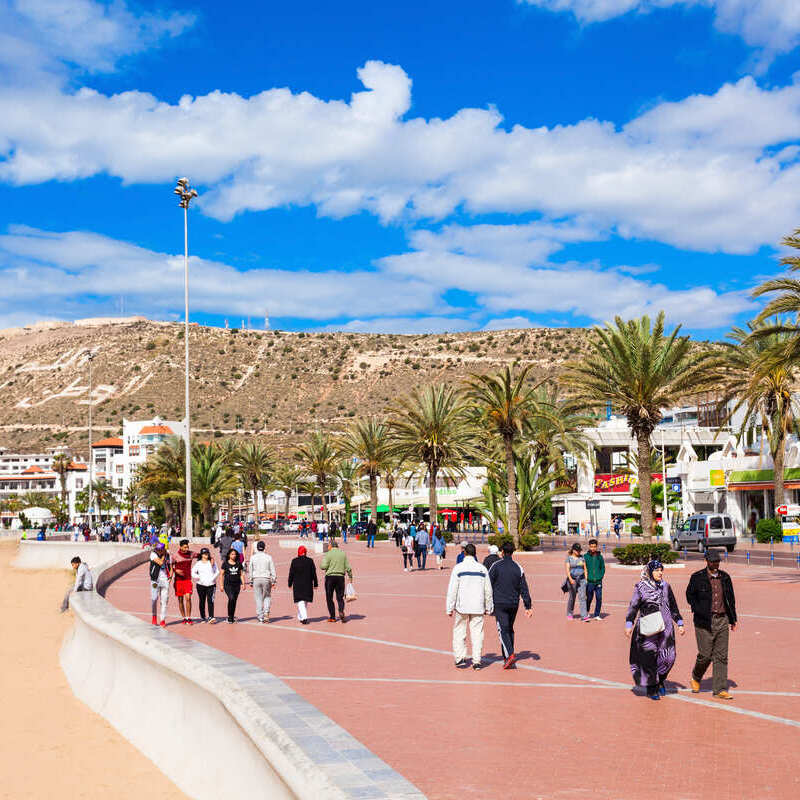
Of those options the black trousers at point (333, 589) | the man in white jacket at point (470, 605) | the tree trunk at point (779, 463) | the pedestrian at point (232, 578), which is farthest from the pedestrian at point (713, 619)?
the tree trunk at point (779, 463)

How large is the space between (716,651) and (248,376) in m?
129

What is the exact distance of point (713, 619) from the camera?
9.19 metres

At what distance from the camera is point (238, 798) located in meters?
5.80

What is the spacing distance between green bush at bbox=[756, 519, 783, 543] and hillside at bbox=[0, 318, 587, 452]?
71.1 metres

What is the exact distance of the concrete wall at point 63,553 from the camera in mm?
42562

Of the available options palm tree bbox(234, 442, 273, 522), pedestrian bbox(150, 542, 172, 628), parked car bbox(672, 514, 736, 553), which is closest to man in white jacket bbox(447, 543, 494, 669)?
pedestrian bbox(150, 542, 172, 628)

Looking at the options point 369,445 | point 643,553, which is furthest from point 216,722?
point 369,445

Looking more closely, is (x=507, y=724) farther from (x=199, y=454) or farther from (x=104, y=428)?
(x=104, y=428)

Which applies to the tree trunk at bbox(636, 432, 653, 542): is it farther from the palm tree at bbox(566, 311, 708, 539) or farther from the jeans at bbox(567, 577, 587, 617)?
the jeans at bbox(567, 577, 587, 617)

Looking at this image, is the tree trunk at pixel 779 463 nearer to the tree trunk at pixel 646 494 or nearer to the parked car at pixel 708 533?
the parked car at pixel 708 533

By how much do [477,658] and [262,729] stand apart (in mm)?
5561

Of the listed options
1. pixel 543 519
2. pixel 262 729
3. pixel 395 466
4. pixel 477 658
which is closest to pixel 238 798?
pixel 262 729

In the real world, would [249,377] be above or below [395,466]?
above

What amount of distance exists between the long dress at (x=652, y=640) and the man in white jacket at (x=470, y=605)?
6.46 ft
